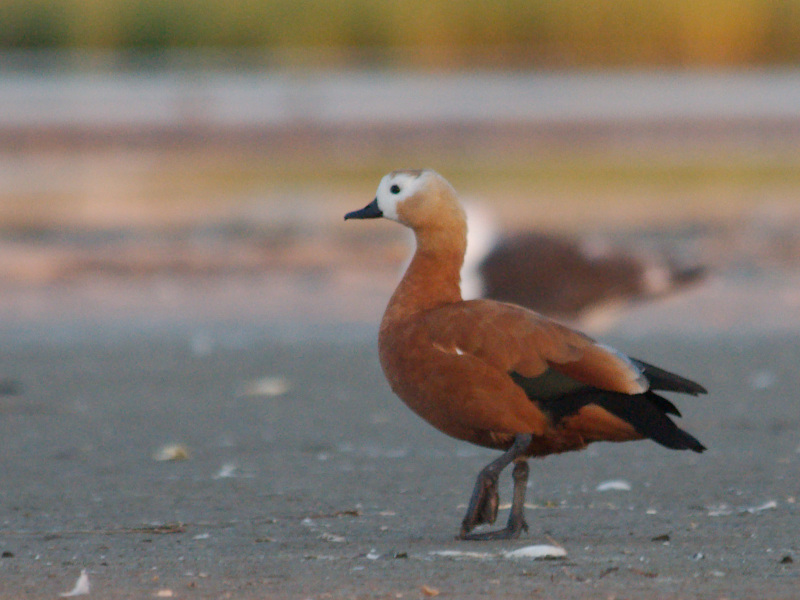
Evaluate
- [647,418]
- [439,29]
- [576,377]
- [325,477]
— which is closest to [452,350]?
[576,377]

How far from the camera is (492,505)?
14.4ft

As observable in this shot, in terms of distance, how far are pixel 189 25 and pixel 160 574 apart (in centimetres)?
3168

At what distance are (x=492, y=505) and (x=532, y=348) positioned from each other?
48 centimetres

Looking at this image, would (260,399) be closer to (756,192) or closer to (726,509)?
(726,509)

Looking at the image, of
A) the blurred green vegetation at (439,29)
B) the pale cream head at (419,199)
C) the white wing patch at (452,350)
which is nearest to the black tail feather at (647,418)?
the white wing patch at (452,350)

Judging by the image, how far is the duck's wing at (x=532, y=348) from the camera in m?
4.21

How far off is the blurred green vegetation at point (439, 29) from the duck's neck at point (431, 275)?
27.2 m

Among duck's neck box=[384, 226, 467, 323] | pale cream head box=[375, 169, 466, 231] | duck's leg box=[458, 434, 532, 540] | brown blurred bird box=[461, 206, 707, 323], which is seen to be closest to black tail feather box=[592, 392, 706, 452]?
duck's leg box=[458, 434, 532, 540]

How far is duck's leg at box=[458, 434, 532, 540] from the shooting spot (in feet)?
14.2

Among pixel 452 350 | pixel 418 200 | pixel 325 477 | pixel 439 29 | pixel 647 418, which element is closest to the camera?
pixel 647 418

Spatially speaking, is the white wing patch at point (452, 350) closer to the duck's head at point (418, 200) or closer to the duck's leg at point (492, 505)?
the duck's leg at point (492, 505)

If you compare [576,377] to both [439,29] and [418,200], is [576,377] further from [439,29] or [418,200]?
[439,29]

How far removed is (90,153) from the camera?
20016mm

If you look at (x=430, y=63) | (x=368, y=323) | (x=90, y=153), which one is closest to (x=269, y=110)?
(x=90, y=153)
